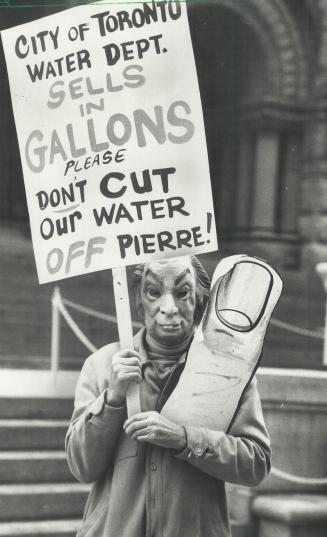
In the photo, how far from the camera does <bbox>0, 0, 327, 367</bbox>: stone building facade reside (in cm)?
506

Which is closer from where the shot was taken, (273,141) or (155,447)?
(155,447)

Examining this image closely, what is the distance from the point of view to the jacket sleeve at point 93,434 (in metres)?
2.86

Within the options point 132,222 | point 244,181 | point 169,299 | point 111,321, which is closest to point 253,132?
point 244,181

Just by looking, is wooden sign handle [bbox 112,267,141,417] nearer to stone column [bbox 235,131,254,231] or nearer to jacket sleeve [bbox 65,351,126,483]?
jacket sleeve [bbox 65,351,126,483]

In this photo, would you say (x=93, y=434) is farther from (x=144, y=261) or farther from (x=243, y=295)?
(x=243, y=295)

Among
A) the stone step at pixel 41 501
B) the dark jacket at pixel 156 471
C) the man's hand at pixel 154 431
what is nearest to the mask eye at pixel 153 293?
the dark jacket at pixel 156 471

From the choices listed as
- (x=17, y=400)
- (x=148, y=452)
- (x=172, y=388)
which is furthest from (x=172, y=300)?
(x=17, y=400)

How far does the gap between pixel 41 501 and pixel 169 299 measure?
2.01 meters

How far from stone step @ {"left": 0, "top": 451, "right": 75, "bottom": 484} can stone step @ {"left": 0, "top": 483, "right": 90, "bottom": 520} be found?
0.11 ft

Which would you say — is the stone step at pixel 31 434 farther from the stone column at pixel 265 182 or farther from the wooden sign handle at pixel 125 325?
the wooden sign handle at pixel 125 325

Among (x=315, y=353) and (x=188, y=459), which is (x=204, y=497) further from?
(x=315, y=353)

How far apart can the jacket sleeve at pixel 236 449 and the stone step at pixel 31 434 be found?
2.07 metres

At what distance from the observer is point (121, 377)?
287cm

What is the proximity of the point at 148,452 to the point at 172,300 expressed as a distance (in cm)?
44
